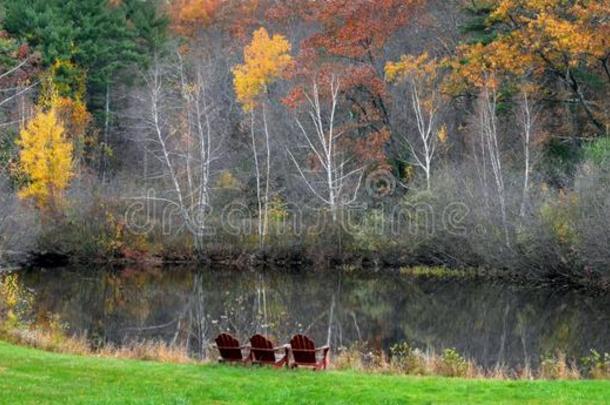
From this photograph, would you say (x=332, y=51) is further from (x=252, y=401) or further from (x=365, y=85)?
(x=252, y=401)

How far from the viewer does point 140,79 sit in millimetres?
44938

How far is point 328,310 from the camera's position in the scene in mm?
24109

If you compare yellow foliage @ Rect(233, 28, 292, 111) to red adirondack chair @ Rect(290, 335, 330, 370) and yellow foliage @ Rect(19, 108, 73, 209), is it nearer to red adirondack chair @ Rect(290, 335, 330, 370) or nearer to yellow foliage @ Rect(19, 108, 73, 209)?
yellow foliage @ Rect(19, 108, 73, 209)

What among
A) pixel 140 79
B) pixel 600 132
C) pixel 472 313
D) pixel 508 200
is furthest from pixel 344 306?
pixel 140 79

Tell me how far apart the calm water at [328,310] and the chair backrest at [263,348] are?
5.53 metres

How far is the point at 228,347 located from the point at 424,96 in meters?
25.6

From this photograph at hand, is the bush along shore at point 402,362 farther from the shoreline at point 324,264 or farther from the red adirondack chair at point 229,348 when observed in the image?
the shoreline at point 324,264

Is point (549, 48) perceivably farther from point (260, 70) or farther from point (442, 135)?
point (260, 70)

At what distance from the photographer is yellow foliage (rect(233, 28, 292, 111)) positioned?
39250mm

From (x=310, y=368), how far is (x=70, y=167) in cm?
2674

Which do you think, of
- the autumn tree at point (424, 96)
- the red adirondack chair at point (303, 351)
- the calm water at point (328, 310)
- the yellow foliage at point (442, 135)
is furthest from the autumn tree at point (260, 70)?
the red adirondack chair at point (303, 351)

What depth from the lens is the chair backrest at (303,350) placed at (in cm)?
1188

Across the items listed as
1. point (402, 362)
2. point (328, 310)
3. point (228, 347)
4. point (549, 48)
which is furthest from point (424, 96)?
point (228, 347)

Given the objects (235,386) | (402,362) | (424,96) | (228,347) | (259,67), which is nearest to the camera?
(235,386)
